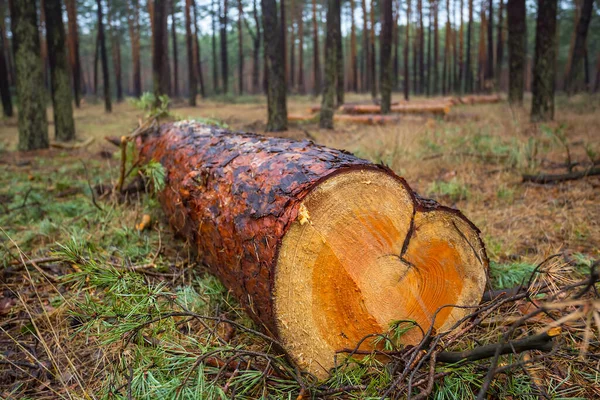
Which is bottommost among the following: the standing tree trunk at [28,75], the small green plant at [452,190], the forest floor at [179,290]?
the forest floor at [179,290]

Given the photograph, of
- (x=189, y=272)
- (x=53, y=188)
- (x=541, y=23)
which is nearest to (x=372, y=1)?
(x=541, y=23)

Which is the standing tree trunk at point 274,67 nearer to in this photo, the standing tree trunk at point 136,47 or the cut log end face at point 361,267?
the cut log end face at point 361,267

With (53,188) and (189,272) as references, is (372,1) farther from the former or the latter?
(189,272)

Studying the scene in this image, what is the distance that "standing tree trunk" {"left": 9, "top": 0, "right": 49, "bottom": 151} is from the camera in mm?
6875

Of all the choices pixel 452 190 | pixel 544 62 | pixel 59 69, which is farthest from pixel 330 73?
pixel 452 190

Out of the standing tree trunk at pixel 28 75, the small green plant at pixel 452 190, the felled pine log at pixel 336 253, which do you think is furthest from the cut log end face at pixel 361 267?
the standing tree trunk at pixel 28 75

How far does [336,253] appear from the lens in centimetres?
163

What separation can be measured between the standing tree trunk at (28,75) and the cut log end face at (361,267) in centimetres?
747

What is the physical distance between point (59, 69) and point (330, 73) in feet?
18.8

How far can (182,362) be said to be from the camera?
1657mm

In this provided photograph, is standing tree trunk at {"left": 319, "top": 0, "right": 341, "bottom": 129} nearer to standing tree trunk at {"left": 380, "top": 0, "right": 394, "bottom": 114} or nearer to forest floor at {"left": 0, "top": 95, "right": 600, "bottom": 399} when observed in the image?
standing tree trunk at {"left": 380, "top": 0, "right": 394, "bottom": 114}

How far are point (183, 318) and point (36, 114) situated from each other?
7.05 m

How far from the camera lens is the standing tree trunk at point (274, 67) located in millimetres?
8109

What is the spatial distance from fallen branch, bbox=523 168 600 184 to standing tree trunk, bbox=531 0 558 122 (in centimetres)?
439
